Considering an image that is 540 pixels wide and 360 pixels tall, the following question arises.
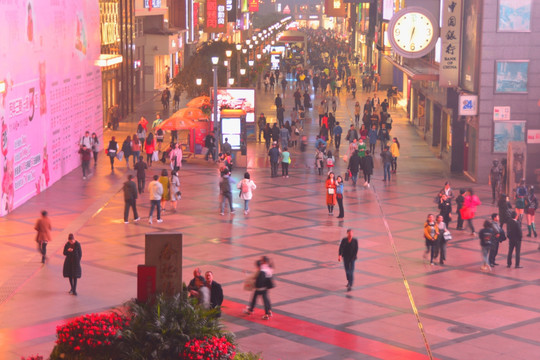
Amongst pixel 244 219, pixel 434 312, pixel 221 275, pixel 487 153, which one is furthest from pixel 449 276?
pixel 487 153

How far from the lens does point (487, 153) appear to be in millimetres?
31828

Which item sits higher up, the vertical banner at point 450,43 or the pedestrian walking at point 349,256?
the vertical banner at point 450,43

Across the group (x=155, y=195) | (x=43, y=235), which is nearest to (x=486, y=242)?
(x=155, y=195)

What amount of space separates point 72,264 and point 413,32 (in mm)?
22263

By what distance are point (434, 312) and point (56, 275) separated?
7.88 m

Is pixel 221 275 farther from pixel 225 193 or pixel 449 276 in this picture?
pixel 225 193

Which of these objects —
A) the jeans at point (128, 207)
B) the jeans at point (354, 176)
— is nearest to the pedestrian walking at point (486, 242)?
the jeans at point (128, 207)

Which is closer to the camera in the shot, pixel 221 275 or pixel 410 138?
pixel 221 275

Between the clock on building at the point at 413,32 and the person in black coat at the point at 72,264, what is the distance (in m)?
21.4

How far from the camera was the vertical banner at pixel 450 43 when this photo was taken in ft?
112

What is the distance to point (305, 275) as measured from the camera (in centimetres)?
1933

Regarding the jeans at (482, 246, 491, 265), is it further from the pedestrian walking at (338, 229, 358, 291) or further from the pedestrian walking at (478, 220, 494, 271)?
the pedestrian walking at (338, 229, 358, 291)

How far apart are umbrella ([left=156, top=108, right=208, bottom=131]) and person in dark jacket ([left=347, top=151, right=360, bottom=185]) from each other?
347 inches

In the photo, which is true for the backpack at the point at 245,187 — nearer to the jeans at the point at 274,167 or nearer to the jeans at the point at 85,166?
the jeans at the point at 274,167
